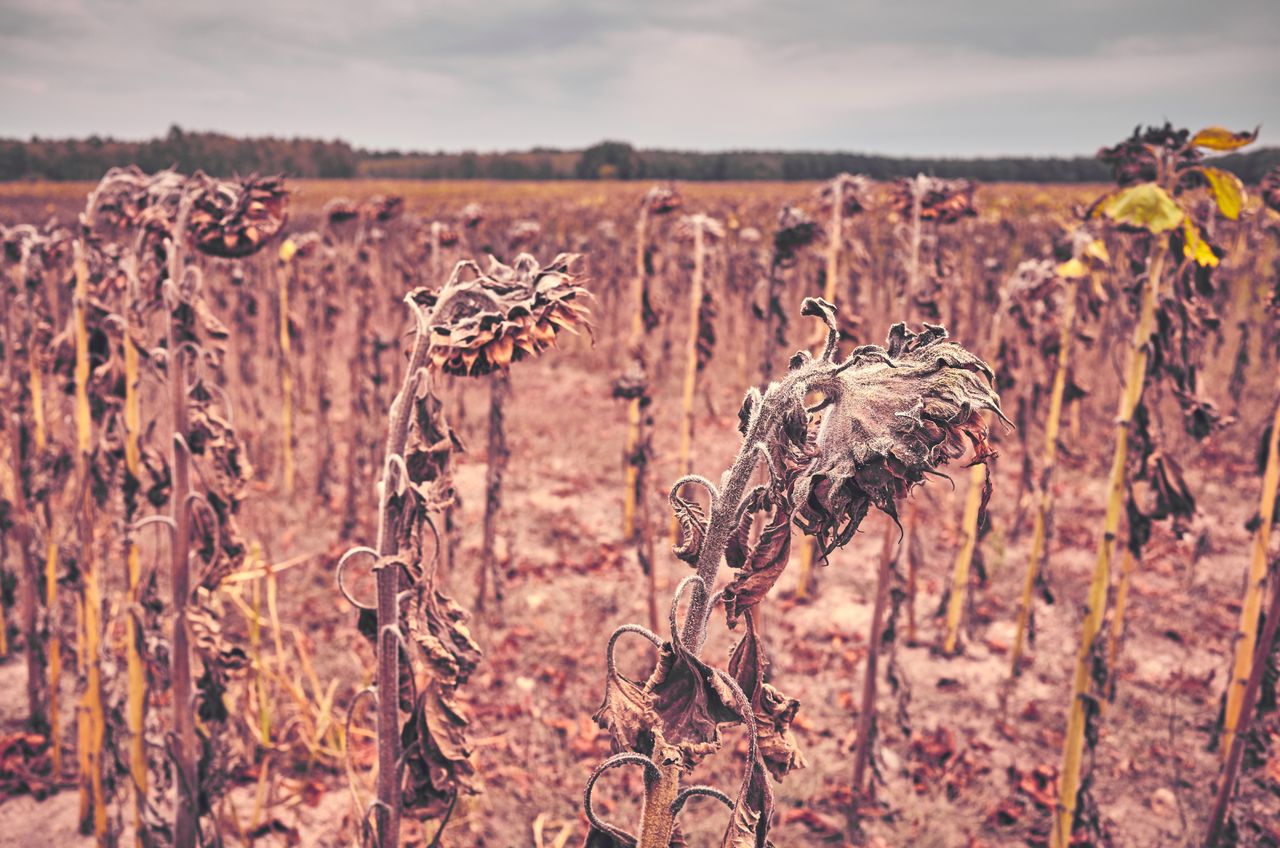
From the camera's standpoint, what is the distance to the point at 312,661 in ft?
15.3

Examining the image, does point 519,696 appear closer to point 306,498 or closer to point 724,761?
point 724,761

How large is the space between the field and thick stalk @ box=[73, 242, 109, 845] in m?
0.02

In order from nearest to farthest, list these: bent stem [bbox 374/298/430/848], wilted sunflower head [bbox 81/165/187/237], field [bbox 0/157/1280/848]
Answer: bent stem [bbox 374/298/430/848] → wilted sunflower head [bbox 81/165/187/237] → field [bbox 0/157/1280/848]

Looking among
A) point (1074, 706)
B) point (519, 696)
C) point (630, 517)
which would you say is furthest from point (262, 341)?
point (1074, 706)

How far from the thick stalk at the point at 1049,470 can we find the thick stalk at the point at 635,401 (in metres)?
2.60

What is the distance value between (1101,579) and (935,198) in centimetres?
213

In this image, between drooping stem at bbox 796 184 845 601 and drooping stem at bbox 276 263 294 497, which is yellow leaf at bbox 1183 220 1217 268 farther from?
drooping stem at bbox 276 263 294 497

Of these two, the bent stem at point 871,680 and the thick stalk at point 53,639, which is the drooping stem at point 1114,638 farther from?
the thick stalk at point 53,639

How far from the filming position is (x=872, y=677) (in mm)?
3367

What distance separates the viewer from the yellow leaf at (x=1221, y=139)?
241cm

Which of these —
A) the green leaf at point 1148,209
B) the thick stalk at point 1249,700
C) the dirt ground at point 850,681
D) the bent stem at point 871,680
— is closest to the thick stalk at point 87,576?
the dirt ground at point 850,681

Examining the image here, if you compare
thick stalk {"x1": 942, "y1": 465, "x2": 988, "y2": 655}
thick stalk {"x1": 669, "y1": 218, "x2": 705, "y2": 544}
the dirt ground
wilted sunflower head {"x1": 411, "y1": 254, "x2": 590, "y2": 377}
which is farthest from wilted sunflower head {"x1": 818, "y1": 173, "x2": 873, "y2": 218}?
wilted sunflower head {"x1": 411, "y1": 254, "x2": 590, "y2": 377}

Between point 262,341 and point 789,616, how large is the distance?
419 inches

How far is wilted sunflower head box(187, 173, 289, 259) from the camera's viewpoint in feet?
7.42
